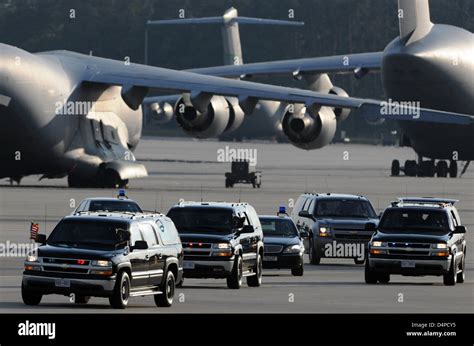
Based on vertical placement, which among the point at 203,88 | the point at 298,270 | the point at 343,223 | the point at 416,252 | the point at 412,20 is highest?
the point at 412,20

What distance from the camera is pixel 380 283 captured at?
1204 inches

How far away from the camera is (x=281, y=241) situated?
3266 centimetres

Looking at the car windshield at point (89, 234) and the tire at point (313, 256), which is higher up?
the car windshield at point (89, 234)

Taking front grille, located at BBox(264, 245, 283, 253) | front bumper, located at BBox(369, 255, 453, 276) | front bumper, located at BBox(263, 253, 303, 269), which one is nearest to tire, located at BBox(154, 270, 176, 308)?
front bumper, located at BBox(369, 255, 453, 276)

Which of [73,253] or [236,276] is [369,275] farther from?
[73,253]

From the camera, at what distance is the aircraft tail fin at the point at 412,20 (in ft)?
212

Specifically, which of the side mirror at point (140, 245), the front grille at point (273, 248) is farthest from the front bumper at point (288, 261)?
the side mirror at point (140, 245)

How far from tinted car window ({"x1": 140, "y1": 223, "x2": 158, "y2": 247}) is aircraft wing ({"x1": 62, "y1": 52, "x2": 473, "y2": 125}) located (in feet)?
95.9

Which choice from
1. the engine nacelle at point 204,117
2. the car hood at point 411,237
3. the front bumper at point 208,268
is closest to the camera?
the front bumper at point 208,268

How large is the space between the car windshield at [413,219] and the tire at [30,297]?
8.99 m

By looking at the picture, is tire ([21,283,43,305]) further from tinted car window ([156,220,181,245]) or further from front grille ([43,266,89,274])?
tinted car window ([156,220,181,245])

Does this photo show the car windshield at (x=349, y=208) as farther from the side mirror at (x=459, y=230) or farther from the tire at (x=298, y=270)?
the side mirror at (x=459, y=230)

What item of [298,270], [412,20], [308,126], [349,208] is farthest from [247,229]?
[412,20]

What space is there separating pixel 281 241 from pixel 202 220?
343 cm
